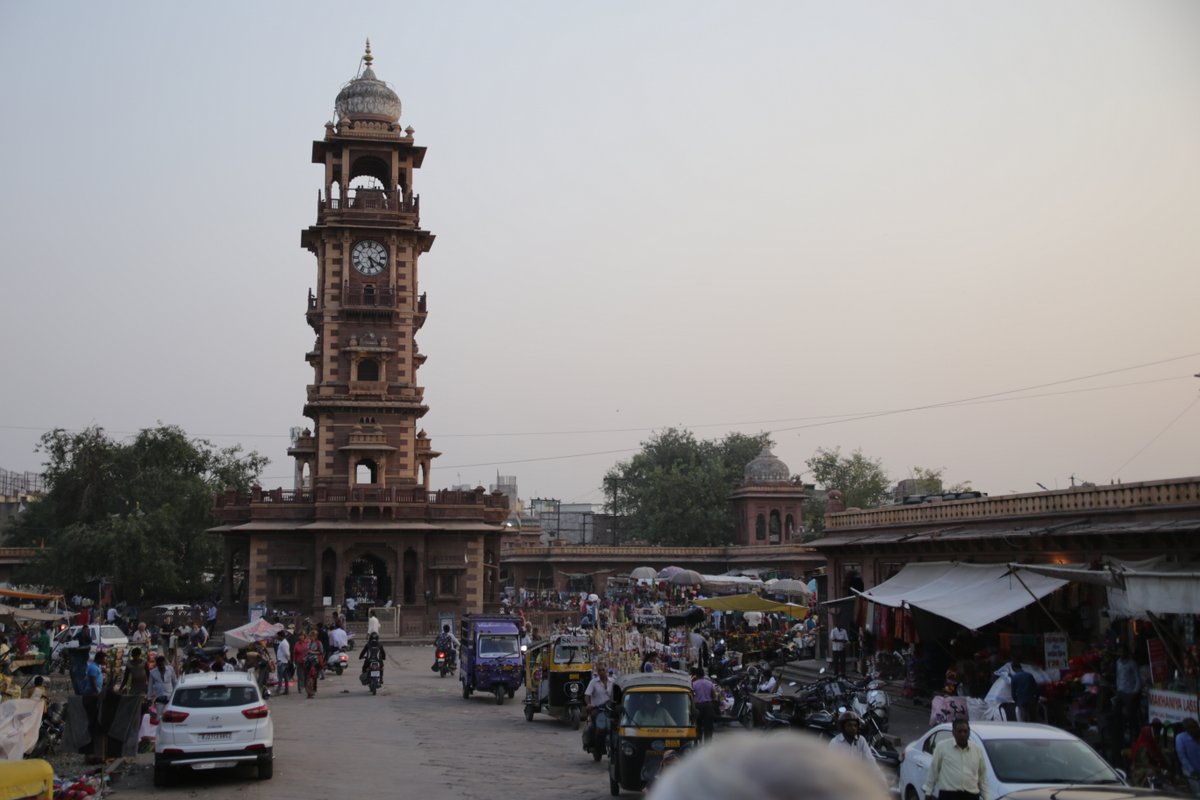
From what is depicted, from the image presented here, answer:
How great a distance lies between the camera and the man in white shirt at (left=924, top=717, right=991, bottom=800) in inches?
416

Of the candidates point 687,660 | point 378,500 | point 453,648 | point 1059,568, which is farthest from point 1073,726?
point 378,500

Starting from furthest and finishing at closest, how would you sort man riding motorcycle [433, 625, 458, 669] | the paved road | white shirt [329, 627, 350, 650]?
white shirt [329, 627, 350, 650], man riding motorcycle [433, 625, 458, 669], the paved road

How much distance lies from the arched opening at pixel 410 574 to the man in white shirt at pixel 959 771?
41554mm

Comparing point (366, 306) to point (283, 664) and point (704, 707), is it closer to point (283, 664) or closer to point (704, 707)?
point (283, 664)

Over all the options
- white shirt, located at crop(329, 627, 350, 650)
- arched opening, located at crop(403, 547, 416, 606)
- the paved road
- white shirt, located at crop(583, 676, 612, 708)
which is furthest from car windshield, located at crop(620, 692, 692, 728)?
arched opening, located at crop(403, 547, 416, 606)

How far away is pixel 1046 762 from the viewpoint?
1158cm

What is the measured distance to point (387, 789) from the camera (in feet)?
52.1

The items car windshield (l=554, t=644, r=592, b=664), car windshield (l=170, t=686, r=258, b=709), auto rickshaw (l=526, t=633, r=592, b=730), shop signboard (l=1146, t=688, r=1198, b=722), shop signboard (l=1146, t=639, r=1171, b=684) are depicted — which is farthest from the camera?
car windshield (l=554, t=644, r=592, b=664)

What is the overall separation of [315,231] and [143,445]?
16086 millimetres

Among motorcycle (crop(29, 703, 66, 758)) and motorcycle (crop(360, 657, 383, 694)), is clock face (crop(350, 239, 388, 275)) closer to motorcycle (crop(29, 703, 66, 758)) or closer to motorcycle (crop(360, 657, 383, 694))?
motorcycle (crop(360, 657, 383, 694))

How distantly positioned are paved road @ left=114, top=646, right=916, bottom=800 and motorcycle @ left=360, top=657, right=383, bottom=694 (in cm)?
48

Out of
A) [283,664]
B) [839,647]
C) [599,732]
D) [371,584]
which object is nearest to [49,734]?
[599,732]

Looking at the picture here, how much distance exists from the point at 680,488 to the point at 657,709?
67.2 meters

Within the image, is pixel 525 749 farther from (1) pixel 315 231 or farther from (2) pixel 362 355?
(1) pixel 315 231
